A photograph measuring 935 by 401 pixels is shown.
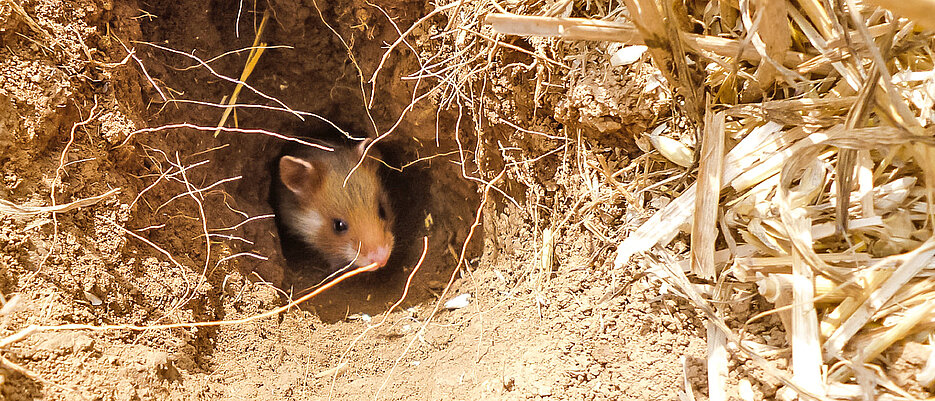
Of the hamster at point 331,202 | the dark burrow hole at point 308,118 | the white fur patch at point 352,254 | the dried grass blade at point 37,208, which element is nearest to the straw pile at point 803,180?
the dark burrow hole at point 308,118

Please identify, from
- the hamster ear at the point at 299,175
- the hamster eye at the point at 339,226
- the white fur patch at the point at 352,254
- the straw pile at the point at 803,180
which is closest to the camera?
the straw pile at the point at 803,180

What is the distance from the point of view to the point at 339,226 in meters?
4.55

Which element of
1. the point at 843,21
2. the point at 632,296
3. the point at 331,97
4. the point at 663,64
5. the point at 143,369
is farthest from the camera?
the point at 331,97

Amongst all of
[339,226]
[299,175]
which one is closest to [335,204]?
[339,226]

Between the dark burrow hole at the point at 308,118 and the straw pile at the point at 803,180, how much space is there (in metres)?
1.51

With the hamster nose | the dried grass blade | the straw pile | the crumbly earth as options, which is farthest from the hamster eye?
the straw pile

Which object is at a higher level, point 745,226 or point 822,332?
point 745,226

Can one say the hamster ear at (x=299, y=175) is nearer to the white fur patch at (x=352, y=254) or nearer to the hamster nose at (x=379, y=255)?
the white fur patch at (x=352, y=254)

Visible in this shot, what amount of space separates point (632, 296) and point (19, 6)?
2.83 m

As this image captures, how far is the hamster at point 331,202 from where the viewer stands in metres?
4.40

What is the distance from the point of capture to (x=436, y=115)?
3.23 metres

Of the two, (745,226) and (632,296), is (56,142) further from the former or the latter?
(745,226)

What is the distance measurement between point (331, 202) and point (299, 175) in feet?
1.11

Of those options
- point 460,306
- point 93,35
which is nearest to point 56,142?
point 93,35
